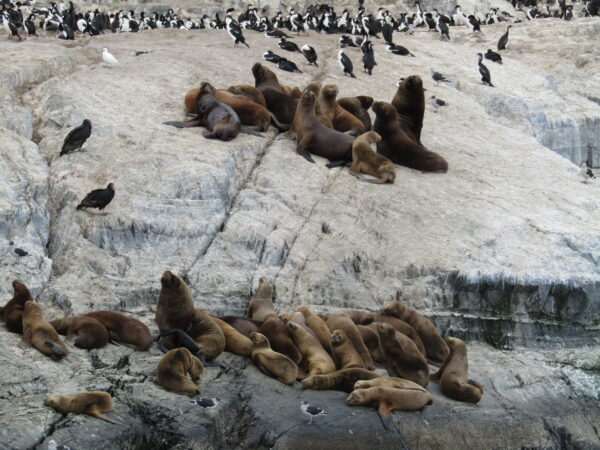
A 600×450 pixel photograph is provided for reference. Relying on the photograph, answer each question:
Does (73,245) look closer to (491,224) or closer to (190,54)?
(491,224)

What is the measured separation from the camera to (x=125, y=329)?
8.53 m

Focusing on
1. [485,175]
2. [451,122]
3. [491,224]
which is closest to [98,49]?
[451,122]

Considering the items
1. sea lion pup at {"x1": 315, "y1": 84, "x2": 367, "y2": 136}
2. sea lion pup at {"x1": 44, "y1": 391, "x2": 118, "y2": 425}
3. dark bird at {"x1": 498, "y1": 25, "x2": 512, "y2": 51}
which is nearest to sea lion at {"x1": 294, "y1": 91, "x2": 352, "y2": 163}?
sea lion pup at {"x1": 315, "y1": 84, "x2": 367, "y2": 136}

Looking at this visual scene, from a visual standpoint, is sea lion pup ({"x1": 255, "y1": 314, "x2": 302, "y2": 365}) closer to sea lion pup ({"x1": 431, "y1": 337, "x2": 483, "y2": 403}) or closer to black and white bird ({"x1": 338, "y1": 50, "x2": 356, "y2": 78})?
sea lion pup ({"x1": 431, "y1": 337, "x2": 483, "y2": 403})

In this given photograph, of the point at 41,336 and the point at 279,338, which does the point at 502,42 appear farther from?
the point at 41,336

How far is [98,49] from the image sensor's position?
57.9ft

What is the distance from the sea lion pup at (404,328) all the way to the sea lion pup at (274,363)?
1.34 meters

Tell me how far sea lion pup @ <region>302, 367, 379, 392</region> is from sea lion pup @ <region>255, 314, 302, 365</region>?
49 centimetres

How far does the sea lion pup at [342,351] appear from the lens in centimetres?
864

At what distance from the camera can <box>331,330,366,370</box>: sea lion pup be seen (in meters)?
8.64

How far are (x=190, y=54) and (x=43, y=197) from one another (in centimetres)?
659

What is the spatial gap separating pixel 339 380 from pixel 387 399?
1.68 ft

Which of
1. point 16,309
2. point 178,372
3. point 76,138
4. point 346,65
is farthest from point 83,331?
point 346,65

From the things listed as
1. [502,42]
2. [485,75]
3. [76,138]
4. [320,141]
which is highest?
[76,138]
